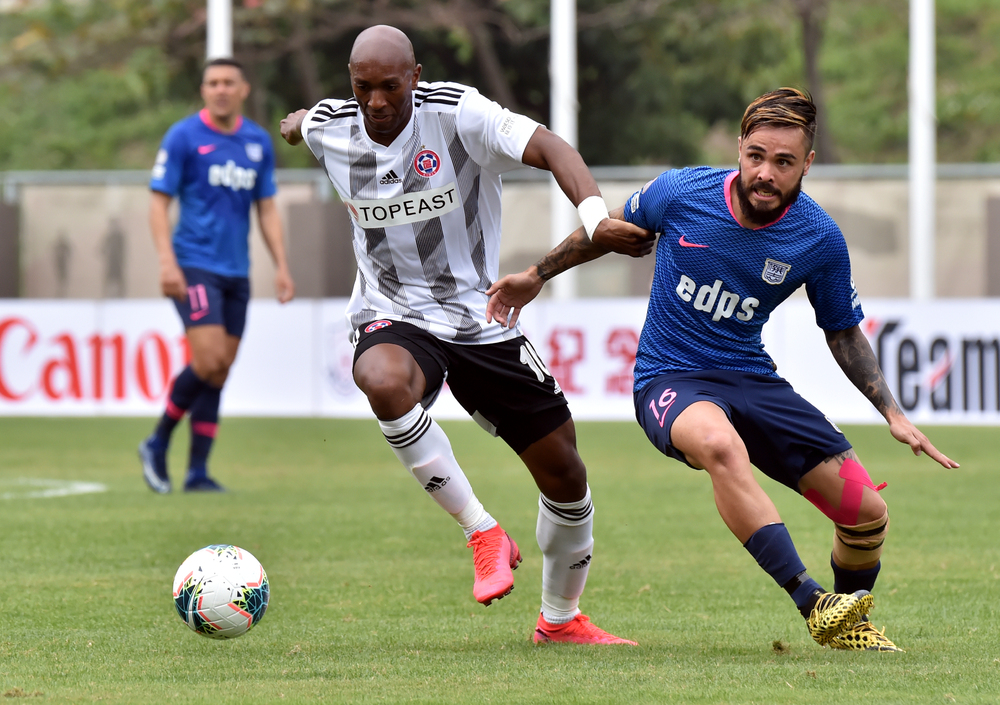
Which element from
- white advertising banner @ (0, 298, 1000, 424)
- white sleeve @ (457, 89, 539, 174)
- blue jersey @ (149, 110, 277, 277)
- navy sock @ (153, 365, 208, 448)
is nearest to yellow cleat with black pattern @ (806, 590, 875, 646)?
white sleeve @ (457, 89, 539, 174)

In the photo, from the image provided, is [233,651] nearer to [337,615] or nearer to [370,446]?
[337,615]

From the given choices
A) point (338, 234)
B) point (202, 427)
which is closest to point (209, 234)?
point (202, 427)

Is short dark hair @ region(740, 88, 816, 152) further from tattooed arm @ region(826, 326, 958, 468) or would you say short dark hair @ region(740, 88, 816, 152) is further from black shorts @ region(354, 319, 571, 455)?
black shorts @ region(354, 319, 571, 455)

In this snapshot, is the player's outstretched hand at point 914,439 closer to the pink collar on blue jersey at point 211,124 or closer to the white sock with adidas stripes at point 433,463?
the white sock with adidas stripes at point 433,463

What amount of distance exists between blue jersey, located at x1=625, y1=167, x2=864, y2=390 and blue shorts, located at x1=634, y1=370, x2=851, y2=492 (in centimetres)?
10

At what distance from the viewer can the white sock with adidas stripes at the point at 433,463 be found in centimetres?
511

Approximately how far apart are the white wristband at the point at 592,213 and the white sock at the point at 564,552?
1.12m

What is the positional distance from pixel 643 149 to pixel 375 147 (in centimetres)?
2473

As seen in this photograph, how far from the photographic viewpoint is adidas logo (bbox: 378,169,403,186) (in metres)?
5.35

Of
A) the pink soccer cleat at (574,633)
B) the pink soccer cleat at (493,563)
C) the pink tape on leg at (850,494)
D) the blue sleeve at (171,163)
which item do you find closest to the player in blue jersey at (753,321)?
the pink tape on leg at (850,494)

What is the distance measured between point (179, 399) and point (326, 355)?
5.93 meters

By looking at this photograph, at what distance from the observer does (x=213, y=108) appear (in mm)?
9562

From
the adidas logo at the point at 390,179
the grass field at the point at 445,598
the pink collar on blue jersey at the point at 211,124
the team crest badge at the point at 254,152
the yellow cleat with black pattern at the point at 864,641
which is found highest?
the pink collar on blue jersey at the point at 211,124

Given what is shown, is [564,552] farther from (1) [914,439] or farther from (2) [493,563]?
(1) [914,439]
